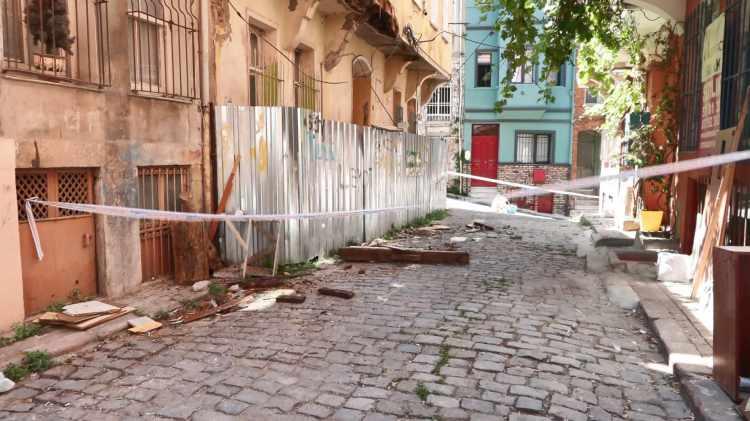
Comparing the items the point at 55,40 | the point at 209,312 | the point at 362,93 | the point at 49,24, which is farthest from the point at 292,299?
the point at 362,93

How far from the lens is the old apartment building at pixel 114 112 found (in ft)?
17.8

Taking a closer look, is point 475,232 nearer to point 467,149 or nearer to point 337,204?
point 337,204

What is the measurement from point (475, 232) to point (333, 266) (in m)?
5.76

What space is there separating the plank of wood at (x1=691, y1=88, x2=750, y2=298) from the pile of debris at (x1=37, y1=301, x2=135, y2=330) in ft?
20.7

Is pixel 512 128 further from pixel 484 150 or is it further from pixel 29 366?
pixel 29 366

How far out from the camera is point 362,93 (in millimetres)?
14773

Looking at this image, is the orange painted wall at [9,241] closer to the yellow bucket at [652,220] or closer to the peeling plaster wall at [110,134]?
the peeling plaster wall at [110,134]

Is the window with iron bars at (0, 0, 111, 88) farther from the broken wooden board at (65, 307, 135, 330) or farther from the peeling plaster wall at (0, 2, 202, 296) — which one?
the broken wooden board at (65, 307, 135, 330)

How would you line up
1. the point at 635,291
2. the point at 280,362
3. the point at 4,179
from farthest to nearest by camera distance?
the point at 635,291
the point at 4,179
the point at 280,362

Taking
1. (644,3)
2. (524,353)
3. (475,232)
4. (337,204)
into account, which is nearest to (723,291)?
(524,353)

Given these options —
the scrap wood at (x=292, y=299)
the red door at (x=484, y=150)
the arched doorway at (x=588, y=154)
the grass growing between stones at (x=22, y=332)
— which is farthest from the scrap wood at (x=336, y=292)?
the arched doorway at (x=588, y=154)

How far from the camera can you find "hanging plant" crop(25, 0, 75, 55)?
17.8 feet

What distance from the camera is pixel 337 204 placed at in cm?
1016

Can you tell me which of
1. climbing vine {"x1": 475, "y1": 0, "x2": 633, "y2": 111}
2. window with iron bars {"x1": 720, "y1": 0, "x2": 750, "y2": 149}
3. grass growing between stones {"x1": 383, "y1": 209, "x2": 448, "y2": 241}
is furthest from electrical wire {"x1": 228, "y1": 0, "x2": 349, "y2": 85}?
window with iron bars {"x1": 720, "y1": 0, "x2": 750, "y2": 149}
